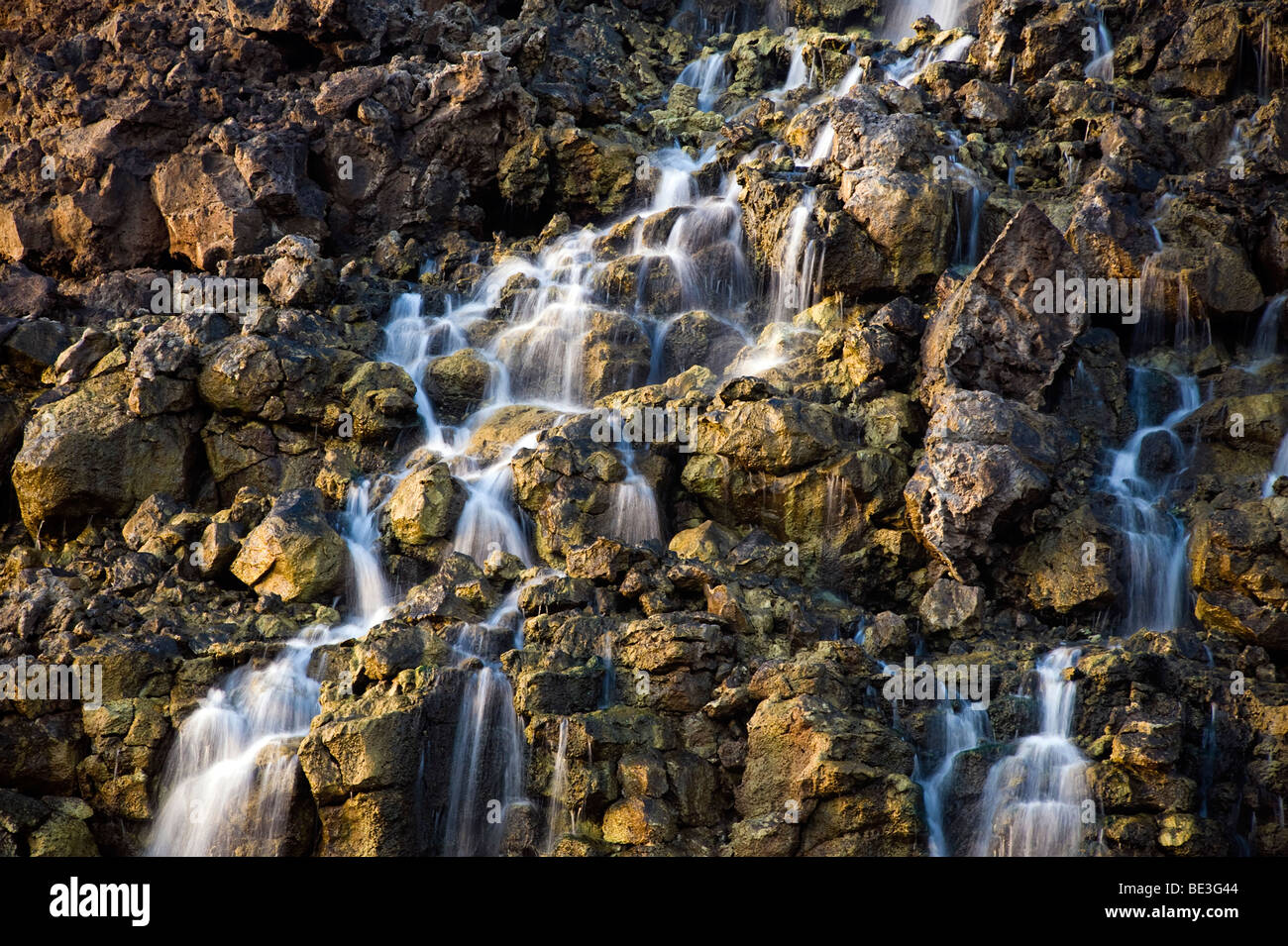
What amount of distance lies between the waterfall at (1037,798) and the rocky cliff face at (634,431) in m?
0.08

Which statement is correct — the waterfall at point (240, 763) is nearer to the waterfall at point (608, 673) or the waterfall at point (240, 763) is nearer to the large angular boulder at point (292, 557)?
the large angular boulder at point (292, 557)

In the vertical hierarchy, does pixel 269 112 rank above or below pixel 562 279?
above

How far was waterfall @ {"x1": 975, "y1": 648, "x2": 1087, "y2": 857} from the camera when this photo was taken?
547 inches

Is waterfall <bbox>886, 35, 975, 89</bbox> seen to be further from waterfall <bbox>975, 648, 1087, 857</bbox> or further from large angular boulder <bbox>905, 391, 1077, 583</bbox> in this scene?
waterfall <bbox>975, 648, 1087, 857</bbox>

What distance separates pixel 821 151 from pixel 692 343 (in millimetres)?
6209

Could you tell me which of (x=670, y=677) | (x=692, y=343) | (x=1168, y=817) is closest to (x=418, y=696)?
(x=670, y=677)

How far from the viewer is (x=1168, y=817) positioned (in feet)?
45.4

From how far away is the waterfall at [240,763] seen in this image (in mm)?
14906

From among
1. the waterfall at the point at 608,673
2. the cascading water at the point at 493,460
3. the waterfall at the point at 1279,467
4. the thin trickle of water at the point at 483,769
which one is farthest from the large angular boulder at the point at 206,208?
the waterfall at the point at 1279,467

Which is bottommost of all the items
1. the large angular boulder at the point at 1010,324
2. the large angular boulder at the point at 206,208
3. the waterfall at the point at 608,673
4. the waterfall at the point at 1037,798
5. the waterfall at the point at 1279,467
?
the waterfall at the point at 1037,798

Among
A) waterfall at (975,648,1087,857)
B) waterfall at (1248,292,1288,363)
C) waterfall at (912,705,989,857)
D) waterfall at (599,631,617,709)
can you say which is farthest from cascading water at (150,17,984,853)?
waterfall at (1248,292,1288,363)

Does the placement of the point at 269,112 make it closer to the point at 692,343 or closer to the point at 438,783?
the point at 692,343

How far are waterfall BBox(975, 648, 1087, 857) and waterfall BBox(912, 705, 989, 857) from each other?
1.50 feet

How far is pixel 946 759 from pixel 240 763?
889 cm
